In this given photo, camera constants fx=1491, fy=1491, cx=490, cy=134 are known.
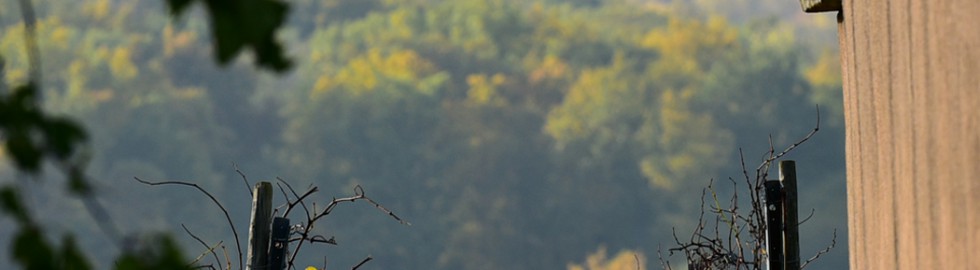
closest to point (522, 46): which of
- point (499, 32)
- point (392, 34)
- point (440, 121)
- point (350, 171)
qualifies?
point (499, 32)

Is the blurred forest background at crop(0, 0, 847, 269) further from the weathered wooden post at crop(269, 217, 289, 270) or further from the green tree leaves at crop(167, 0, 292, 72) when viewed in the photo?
the green tree leaves at crop(167, 0, 292, 72)

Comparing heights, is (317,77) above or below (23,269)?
above

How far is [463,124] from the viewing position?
61.7 metres

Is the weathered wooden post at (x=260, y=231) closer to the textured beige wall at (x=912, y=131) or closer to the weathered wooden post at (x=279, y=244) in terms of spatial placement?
the weathered wooden post at (x=279, y=244)

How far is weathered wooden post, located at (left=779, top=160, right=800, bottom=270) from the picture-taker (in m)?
3.89

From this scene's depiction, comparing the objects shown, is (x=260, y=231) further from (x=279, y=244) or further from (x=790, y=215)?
(x=790, y=215)

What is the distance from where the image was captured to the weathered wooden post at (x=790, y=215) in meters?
3.89

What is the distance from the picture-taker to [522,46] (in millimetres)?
71438

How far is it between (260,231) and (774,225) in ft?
4.39

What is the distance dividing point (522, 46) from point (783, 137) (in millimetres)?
16652

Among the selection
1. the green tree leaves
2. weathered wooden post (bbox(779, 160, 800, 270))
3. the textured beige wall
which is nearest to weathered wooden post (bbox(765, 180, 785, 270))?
weathered wooden post (bbox(779, 160, 800, 270))

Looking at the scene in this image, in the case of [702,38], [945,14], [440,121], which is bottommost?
[945,14]

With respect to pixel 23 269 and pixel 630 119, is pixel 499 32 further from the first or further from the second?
pixel 23 269

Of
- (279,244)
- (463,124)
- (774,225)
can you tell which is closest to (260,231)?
(279,244)
